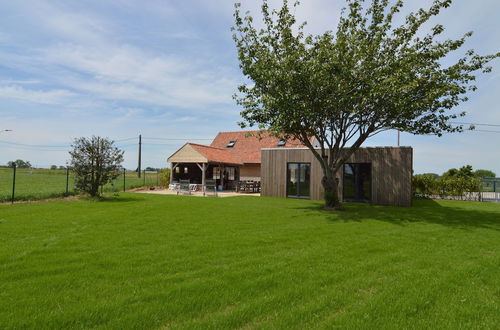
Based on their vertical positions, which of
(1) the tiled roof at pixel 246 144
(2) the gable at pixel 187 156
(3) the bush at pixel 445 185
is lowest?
(3) the bush at pixel 445 185

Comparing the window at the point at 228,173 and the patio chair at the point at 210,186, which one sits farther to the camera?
the window at the point at 228,173

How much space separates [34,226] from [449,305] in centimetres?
933

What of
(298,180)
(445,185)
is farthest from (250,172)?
(445,185)

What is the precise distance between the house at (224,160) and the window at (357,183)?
6774mm

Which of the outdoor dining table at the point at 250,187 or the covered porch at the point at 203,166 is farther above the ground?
the covered porch at the point at 203,166

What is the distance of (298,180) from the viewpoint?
18969 millimetres

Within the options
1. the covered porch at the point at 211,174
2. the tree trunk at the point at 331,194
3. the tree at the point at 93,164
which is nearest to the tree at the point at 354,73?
the tree trunk at the point at 331,194

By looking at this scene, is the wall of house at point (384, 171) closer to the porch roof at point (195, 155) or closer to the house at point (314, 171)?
the house at point (314, 171)

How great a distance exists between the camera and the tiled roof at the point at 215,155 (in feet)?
75.5

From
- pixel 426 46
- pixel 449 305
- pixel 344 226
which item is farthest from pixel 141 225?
pixel 426 46

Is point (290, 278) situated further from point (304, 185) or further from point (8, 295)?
point (304, 185)

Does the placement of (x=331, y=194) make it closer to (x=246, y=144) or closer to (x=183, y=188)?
(x=183, y=188)

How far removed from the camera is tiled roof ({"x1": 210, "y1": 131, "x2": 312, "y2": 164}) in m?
26.9

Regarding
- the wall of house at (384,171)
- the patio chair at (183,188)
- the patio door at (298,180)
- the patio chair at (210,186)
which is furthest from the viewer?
the patio chair at (183,188)
